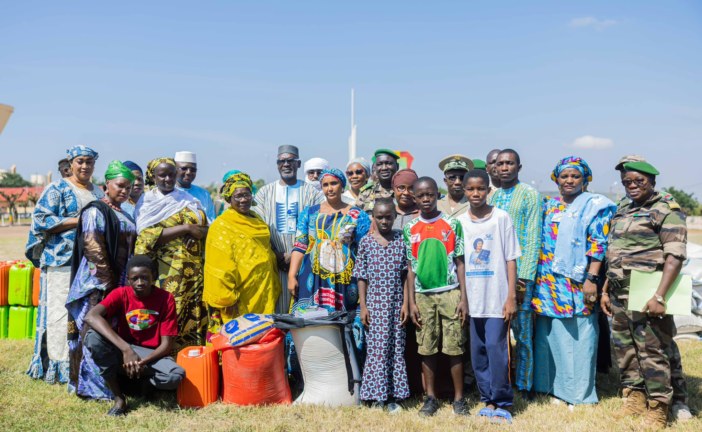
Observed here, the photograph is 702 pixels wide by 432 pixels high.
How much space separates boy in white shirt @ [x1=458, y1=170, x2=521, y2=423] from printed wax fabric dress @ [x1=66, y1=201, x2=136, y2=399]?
3.01 meters

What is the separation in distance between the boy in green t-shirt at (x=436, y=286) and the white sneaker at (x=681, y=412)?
1700 mm

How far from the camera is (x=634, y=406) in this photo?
14.5 ft

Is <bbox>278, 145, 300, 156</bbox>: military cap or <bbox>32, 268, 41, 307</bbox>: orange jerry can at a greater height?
<bbox>278, 145, 300, 156</bbox>: military cap

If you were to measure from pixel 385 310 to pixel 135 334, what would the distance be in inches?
84.0

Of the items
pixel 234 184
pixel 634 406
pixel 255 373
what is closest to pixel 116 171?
pixel 234 184

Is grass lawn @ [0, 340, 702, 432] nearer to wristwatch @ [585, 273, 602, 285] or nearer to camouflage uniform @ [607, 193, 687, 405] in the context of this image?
camouflage uniform @ [607, 193, 687, 405]

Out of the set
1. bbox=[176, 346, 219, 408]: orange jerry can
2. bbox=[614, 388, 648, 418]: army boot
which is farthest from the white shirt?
bbox=[176, 346, 219, 408]: orange jerry can

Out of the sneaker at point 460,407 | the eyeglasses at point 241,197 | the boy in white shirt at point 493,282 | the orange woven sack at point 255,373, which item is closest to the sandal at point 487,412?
the boy in white shirt at point 493,282

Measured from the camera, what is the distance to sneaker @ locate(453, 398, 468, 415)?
4.40m

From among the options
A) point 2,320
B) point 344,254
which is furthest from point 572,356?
point 2,320

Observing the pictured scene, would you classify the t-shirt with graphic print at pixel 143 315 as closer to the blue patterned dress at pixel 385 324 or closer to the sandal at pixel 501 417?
the blue patterned dress at pixel 385 324

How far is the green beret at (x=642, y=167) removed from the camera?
418 cm

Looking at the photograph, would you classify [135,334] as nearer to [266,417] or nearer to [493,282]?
[266,417]

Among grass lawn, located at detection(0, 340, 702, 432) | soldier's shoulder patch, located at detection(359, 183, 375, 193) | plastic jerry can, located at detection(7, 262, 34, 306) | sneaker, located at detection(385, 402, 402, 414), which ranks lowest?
grass lawn, located at detection(0, 340, 702, 432)
